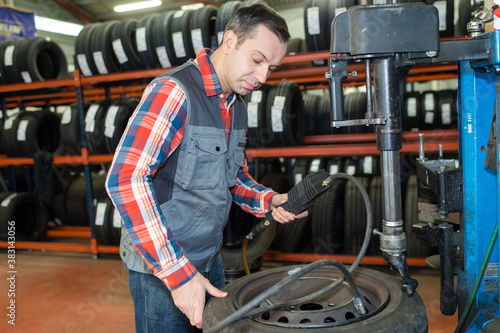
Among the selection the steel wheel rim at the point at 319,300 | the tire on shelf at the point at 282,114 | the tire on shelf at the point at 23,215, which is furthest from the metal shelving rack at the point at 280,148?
the steel wheel rim at the point at 319,300

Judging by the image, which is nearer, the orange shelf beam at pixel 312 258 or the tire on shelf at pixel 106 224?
the orange shelf beam at pixel 312 258

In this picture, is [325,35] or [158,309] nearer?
[158,309]

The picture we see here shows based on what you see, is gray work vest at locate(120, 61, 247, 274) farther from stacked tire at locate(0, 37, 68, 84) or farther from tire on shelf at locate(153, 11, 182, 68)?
stacked tire at locate(0, 37, 68, 84)

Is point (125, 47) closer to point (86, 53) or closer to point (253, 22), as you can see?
point (86, 53)

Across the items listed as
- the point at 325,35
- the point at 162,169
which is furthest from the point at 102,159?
the point at 162,169

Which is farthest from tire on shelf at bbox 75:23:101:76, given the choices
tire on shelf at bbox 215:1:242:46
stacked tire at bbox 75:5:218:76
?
tire on shelf at bbox 215:1:242:46

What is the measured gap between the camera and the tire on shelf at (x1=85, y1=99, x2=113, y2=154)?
15.5ft

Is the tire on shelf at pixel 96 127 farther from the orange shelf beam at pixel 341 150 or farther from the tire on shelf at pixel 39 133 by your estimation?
the orange shelf beam at pixel 341 150

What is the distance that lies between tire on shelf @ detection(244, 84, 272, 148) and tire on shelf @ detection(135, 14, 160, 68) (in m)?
1.19

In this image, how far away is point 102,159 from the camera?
4738mm

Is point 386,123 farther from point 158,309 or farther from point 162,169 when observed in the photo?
point 158,309

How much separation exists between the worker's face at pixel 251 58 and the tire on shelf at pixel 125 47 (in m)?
3.49

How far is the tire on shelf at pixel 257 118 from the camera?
161 inches

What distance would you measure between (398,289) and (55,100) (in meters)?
6.96
